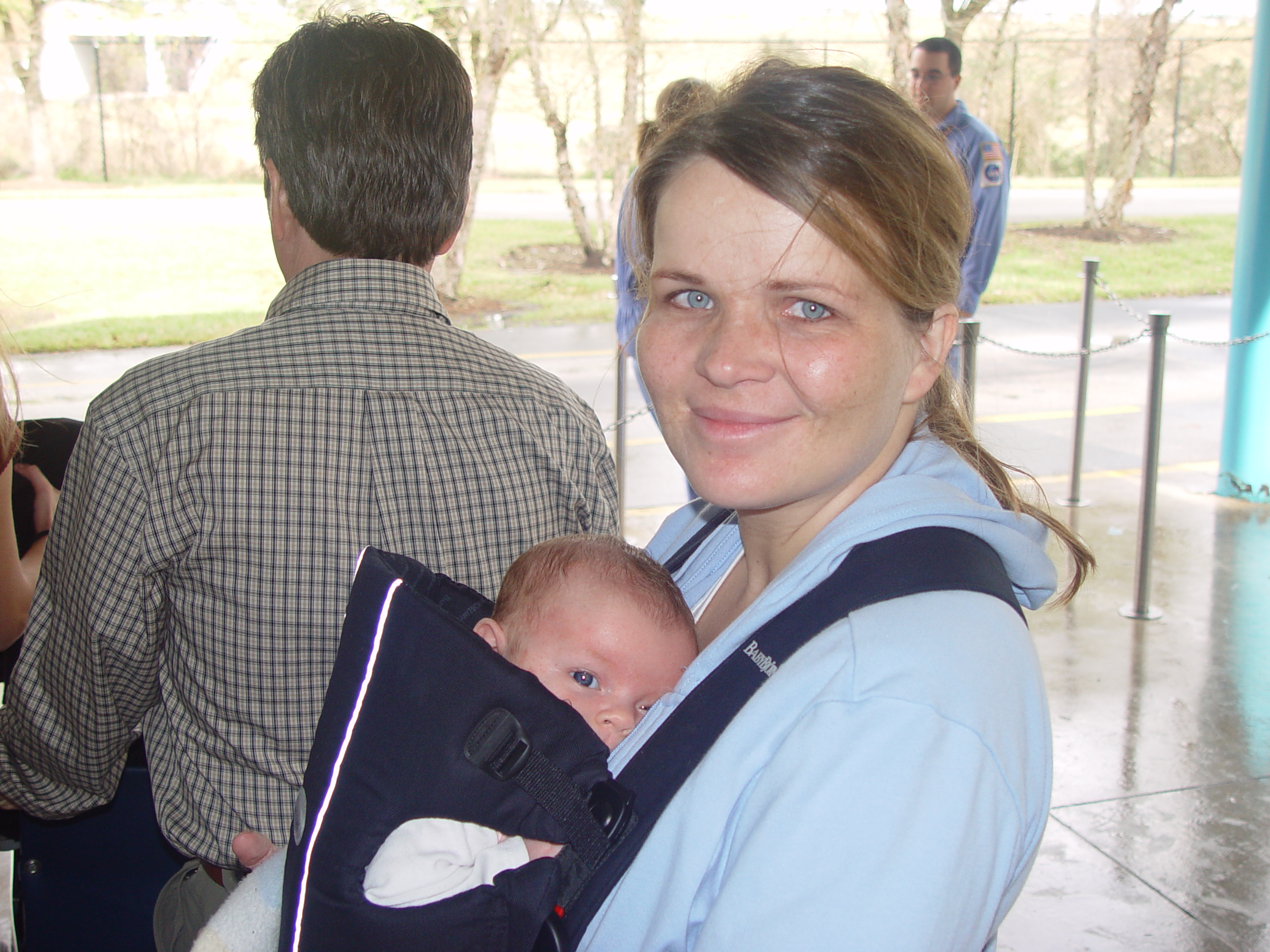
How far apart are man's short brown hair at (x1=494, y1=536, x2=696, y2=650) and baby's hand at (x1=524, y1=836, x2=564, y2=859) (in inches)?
15.6

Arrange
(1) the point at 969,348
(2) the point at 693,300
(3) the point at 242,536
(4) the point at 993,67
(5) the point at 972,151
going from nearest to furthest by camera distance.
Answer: (2) the point at 693,300 → (3) the point at 242,536 → (1) the point at 969,348 → (5) the point at 972,151 → (4) the point at 993,67

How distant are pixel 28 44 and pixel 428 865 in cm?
2184

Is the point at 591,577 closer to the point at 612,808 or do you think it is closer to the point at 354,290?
the point at 612,808

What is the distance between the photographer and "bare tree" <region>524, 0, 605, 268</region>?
1566 cm

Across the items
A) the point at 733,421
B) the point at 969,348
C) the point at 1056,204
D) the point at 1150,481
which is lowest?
the point at 1150,481

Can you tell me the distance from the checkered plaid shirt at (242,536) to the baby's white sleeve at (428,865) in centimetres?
68

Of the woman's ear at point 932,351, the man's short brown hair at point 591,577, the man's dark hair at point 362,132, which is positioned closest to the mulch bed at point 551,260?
the man's dark hair at point 362,132

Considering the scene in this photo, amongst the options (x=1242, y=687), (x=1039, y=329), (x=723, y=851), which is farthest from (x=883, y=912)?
(x=1039, y=329)

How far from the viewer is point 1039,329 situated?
531 inches

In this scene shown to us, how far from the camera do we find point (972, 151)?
694 centimetres

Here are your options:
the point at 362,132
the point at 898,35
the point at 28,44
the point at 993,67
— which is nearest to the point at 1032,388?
the point at 898,35

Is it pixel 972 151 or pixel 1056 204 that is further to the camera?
pixel 1056 204

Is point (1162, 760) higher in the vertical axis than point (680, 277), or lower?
lower

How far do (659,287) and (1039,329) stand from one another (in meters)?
13.0
